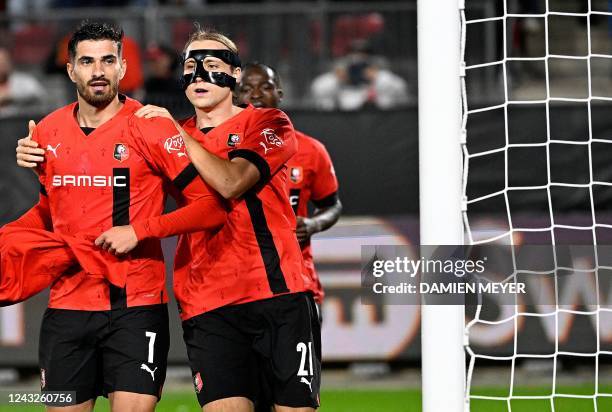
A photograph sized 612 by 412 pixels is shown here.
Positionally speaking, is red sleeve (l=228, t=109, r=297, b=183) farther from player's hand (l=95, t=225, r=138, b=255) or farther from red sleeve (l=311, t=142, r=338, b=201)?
red sleeve (l=311, t=142, r=338, b=201)

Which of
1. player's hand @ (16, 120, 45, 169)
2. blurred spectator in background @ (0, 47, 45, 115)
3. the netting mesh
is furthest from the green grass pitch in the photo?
blurred spectator in background @ (0, 47, 45, 115)

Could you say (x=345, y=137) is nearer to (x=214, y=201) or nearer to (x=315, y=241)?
(x=315, y=241)

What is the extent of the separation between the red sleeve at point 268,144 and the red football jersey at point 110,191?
1.01 ft

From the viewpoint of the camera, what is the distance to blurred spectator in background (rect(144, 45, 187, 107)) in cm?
991

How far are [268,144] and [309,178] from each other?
1.49 meters

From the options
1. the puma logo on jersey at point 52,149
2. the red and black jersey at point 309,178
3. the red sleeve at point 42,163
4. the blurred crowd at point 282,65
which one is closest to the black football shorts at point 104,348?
the red sleeve at point 42,163

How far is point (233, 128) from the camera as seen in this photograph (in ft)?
15.8

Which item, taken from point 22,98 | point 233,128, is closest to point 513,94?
point 22,98

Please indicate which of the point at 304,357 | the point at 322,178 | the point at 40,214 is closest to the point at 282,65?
the point at 322,178

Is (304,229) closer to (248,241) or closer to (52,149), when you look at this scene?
(248,241)

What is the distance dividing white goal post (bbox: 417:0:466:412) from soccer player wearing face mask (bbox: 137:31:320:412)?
60 cm

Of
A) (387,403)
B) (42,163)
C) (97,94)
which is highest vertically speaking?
(97,94)

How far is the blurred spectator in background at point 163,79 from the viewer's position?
A: 991cm

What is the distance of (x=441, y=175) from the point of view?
4457mm
